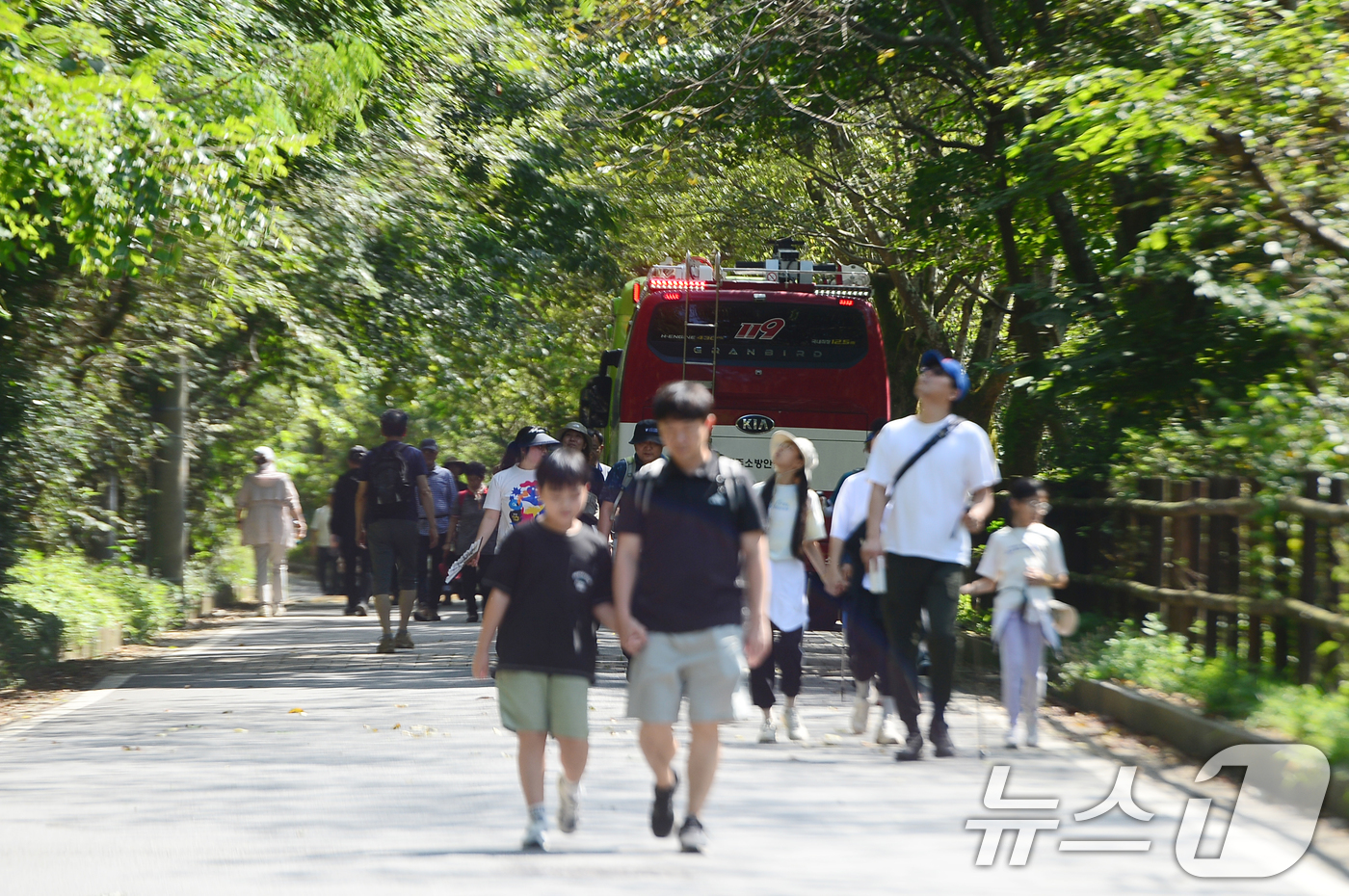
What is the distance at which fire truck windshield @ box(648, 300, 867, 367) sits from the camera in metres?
15.5

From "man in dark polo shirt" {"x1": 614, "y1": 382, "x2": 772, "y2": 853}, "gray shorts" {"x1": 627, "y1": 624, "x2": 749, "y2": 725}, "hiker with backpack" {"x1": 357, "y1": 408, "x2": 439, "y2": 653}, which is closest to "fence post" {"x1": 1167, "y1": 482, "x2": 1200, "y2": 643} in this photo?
"man in dark polo shirt" {"x1": 614, "y1": 382, "x2": 772, "y2": 853}

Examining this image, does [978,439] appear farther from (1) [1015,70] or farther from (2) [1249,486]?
(1) [1015,70]

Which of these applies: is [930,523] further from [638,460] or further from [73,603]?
[73,603]

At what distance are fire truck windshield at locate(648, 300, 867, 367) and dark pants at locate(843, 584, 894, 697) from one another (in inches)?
274

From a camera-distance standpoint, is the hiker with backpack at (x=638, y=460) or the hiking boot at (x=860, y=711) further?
the hiker with backpack at (x=638, y=460)

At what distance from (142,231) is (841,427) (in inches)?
309

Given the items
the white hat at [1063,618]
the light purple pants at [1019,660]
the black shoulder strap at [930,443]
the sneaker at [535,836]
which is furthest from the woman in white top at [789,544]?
the sneaker at [535,836]

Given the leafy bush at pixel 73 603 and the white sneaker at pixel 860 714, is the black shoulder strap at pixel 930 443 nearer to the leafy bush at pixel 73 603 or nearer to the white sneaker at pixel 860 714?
the white sneaker at pixel 860 714

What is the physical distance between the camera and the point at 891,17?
1521 cm

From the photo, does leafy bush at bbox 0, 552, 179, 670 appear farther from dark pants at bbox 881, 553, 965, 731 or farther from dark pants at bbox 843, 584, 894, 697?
dark pants at bbox 881, 553, 965, 731

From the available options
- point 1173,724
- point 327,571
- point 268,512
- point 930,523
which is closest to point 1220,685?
point 1173,724

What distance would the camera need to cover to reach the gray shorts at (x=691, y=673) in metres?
5.55

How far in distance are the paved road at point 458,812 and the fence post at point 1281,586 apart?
1.13 metres

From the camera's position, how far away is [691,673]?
558 centimetres
